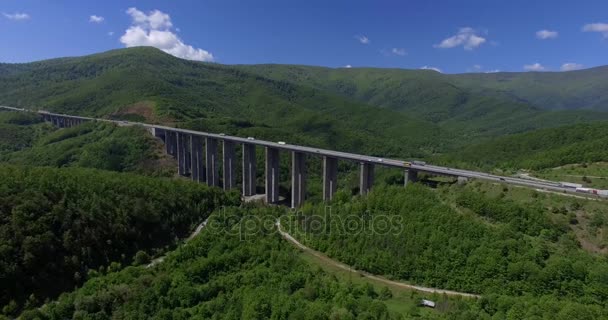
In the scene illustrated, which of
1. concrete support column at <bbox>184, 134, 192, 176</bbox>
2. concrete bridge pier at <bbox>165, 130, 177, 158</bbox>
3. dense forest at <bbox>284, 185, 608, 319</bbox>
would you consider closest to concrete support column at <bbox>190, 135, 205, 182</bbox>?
concrete support column at <bbox>184, 134, 192, 176</bbox>

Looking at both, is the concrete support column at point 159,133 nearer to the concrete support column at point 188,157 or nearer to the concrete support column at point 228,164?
the concrete support column at point 188,157

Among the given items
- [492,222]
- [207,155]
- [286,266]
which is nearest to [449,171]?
[492,222]

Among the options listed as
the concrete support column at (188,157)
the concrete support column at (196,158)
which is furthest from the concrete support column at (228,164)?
the concrete support column at (188,157)

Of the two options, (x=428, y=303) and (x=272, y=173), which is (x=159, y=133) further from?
(x=428, y=303)

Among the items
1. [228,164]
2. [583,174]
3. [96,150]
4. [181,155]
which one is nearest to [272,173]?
[228,164]

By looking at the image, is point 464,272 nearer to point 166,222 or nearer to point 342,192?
point 342,192

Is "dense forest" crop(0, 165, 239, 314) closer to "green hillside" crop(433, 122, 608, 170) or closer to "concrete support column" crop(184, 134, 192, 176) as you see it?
"concrete support column" crop(184, 134, 192, 176)
